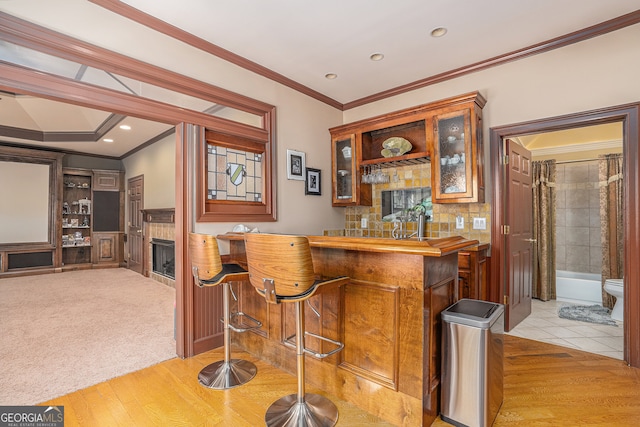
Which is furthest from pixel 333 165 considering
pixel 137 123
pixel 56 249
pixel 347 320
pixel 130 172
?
pixel 56 249

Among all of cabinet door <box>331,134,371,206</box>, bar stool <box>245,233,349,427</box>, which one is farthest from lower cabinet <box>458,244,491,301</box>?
bar stool <box>245,233,349,427</box>

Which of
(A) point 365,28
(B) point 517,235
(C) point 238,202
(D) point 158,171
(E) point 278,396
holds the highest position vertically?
(A) point 365,28

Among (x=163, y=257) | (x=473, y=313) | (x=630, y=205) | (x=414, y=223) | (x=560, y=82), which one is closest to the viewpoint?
(x=473, y=313)

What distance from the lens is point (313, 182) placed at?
3.78 meters

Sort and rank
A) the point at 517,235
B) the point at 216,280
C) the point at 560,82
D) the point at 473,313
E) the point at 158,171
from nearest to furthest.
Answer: the point at 473,313
the point at 216,280
the point at 560,82
the point at 517,235
the point at 158,171

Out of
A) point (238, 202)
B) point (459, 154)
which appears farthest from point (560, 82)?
point (238, 202)

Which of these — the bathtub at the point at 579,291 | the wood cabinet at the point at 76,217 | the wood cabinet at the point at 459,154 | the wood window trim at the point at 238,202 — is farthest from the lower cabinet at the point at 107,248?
the bathtub at the point at 579,291

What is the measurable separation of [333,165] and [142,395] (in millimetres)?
3054

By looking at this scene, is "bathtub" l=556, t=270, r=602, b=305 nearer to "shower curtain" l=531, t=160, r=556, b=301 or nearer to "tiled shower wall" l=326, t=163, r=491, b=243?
"shower curtain" l=531, t=160, r=556, b=301

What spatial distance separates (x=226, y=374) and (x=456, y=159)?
9.33ft

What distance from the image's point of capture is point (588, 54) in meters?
2.61

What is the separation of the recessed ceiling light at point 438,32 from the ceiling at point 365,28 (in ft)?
0.10

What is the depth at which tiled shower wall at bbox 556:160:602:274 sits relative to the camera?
474cm

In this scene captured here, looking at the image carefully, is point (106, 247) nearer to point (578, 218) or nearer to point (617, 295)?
point (617, 295)
